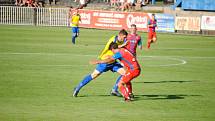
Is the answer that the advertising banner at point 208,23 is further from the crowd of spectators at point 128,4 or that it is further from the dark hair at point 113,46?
the dark hair at point 113,46

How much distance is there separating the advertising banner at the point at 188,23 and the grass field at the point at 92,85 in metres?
10.2

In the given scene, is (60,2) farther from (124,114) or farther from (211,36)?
(124,114)

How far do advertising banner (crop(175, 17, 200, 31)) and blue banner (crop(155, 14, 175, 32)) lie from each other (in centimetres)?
38

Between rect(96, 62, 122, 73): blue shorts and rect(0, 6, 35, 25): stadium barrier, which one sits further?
rect(0, 6, 35, 25): stadium barrier

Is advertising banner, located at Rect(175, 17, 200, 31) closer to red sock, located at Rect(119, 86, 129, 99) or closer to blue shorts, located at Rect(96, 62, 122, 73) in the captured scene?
blue shorts, located at Rect(96, 62, 122, 73)

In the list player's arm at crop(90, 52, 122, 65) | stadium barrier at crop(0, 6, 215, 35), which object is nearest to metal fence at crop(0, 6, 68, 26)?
stadium barrier at crop(0, 6, 215, 35)

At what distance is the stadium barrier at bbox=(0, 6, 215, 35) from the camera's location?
51531 mm

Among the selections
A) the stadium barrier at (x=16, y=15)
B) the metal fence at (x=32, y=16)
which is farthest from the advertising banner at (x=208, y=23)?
the stadium barrier at (x=16, y=15)

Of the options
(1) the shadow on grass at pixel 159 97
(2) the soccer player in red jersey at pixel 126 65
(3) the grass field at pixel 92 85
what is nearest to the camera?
(3) the grass field at pixel 92 85

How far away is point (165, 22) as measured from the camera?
52875mm

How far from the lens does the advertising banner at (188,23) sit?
5116 cm

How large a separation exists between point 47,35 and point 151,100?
28.4 metres

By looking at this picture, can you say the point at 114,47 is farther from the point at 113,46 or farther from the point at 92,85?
the point at 92,85

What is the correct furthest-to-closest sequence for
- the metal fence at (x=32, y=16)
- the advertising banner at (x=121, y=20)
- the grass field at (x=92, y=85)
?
the metal fence at (x=32, y=16), the advertising banner at (x=121, y=20), the grass field at (x=92, y=85)
